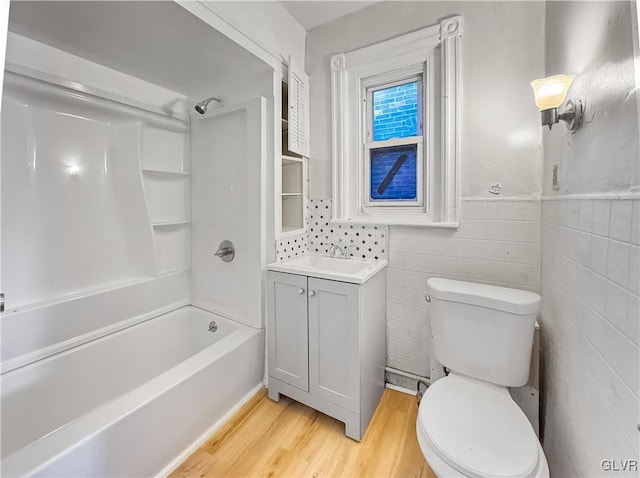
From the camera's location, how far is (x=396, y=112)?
1.93 metres

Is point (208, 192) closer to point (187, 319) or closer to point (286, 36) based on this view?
point (187, 319)

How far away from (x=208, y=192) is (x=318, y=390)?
5.12 ft

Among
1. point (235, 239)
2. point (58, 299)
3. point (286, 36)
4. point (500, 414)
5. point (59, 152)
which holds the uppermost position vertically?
point (286, 36)

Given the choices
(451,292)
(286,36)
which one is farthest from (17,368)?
(286,36)

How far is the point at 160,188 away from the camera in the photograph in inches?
85.7

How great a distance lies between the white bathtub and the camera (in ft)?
3.54

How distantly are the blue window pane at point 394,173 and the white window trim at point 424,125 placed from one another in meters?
0.08

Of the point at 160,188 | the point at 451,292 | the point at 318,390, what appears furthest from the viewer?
the point at 160,188

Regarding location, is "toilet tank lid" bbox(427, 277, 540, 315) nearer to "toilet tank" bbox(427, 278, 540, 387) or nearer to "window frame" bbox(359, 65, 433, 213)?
"toilet tank" bbox(427, 278, 540, 387)

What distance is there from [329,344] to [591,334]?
43.0 inches

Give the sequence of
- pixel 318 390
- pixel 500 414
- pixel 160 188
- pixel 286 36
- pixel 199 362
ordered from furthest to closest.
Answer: pixel 160 188, pixel 286 36, pixel 318 390, pixel 199 362, pixel 500 414

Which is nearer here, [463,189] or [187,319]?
[463,189]

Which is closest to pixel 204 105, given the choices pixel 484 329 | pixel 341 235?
pixel 341 235

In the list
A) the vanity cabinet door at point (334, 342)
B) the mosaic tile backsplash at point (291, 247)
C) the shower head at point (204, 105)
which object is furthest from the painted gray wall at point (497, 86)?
the shower head at point (204, 105)
